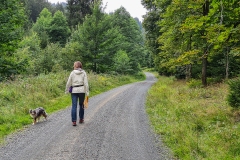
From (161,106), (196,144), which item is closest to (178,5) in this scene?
(161,106)

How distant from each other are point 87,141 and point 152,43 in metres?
29.0

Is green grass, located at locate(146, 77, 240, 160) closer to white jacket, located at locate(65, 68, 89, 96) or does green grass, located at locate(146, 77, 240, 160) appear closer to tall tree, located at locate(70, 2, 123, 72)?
white jacket, located at locate(65, 68, 89, 96)

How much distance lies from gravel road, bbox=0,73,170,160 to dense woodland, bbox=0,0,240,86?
13.9ft

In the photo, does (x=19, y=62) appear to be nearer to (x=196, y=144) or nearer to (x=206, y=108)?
(x=206, y=108)

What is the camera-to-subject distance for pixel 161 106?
465 inches

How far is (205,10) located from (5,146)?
1586 centimetres

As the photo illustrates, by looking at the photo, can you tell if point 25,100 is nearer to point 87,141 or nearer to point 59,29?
point 87,141

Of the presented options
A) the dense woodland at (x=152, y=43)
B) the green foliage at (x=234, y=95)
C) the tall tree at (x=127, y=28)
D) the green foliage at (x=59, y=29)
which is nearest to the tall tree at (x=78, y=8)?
the dense woodland at (x=152, y=43)

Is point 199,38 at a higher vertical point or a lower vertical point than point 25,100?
higher

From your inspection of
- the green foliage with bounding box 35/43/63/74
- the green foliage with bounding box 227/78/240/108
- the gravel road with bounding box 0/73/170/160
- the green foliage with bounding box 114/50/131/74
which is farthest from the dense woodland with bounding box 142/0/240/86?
the green foliage with bounding box 35/43/63/74

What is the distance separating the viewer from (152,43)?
3397 centimetres

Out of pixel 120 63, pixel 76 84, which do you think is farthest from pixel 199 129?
pixel 120 63

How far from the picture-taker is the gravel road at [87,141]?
5.43 meters

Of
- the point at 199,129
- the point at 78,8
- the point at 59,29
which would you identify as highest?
the point at 78,8
